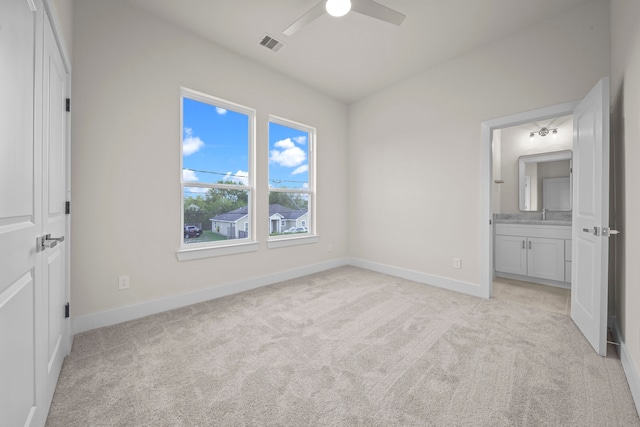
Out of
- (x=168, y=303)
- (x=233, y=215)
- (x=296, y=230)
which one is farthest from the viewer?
(x=296, y=230)

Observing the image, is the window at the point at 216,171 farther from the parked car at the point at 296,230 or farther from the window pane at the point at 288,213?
the parked car at the point at 296,230

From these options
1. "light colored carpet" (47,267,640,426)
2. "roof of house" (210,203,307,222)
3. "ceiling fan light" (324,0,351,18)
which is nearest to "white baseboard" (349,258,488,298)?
"light colored carpet" (47,267,640,426)

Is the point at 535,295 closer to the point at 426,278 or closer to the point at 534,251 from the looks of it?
the point at 534,251

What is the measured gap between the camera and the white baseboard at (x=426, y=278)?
320 centimetres

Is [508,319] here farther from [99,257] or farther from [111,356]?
[99,257]

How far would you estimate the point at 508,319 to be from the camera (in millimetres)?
2506

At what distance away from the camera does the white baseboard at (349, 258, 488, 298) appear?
10.5ft

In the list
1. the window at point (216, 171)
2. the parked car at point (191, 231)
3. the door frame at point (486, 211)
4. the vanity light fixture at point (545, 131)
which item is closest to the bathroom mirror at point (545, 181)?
the vanity light fixture at point (545, 131)

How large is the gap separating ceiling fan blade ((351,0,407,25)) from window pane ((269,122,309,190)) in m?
1.94

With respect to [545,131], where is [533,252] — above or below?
below

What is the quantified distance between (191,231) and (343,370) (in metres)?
2.20

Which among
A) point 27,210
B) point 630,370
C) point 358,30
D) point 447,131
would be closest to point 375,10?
point 358,30

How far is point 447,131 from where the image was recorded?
3.44 metres

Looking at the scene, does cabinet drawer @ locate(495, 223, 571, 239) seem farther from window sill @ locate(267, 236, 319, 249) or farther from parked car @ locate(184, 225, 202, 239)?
parked car @ locate(184, 225, 202, 239)
